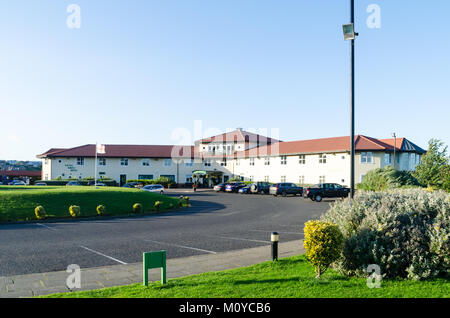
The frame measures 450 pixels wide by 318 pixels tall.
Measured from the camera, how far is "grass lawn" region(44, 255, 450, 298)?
18.9 feet

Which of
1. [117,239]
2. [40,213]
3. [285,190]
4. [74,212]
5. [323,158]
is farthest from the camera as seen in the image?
[323,158]

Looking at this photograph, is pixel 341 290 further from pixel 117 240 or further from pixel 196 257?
pixel 117 240

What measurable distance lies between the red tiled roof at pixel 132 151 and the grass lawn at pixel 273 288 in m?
54.7

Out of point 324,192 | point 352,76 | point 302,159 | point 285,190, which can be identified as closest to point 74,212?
point 352,76

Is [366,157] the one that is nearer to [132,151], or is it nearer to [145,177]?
[145,177]

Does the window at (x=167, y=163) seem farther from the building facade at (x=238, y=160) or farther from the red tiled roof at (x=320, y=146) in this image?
the red tiled roof at (x=320, y=146)

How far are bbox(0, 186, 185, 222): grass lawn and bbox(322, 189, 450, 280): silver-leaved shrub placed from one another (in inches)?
659

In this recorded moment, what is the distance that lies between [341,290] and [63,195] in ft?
70.1

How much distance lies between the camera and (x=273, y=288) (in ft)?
20.1

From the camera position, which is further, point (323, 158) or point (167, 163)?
point (167, 163)

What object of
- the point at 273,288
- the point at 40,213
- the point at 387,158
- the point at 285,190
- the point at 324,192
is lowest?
the point at 285,190

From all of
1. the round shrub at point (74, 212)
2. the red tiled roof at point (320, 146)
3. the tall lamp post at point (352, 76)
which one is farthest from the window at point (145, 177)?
the tall lamp post at point (352, 76)

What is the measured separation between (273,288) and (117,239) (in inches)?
316

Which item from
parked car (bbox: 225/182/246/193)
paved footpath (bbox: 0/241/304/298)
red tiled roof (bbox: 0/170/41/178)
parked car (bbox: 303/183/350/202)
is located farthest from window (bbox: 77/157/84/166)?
paved footpath (bbox: 0/241/304/298)
